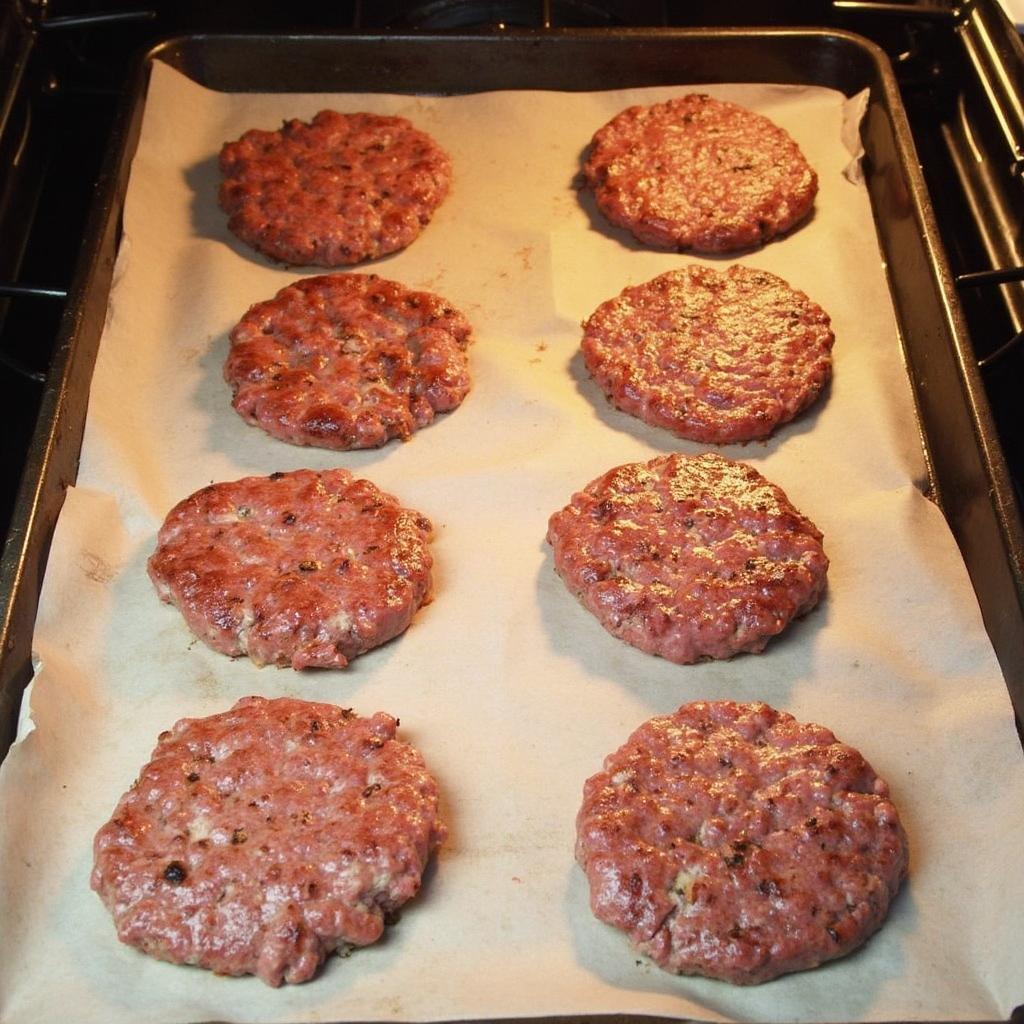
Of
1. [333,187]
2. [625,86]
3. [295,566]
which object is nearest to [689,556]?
[295,566]

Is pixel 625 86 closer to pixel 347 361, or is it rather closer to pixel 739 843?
pixel 347 361

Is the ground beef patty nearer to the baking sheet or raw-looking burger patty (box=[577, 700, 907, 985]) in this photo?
the baking sheet

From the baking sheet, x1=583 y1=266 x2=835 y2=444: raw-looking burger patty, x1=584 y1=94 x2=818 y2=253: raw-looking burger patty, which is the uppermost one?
x1=584 y1=94 x2=818 y2=253: raw-looking burger patty

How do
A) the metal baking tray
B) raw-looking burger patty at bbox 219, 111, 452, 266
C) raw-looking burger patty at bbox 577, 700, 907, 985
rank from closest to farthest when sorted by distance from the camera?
raw-looking burger patty at bbox 577, 700, 907, 985 < the metal baking tray < raw-looking burger patty at bbox 219, 111, 452, 266

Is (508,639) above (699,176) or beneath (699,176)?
beneath

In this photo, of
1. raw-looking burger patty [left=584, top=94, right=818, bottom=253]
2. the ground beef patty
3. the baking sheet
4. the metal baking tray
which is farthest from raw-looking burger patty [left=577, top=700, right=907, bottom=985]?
raw-looking burger patty [left=584, top=94, right=818, bottom=253]

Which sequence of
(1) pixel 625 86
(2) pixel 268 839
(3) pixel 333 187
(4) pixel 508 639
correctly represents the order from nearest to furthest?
(2) pixel 268 839
(4) pixel 508 639
(3) pixel 333 187
(1) pixel 625 86
